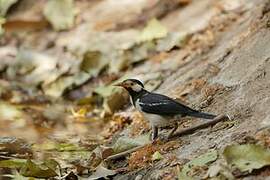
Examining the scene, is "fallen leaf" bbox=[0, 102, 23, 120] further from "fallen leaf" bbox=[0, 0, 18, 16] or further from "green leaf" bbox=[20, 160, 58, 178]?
"green leaf" bbox=[20, 160, 58, 178]

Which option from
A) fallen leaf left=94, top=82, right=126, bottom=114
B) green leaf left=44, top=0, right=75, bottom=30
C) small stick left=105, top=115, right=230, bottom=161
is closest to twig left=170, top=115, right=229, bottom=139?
small stick left=105, top=115, right=230, bottom=161

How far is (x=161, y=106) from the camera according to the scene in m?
5.73

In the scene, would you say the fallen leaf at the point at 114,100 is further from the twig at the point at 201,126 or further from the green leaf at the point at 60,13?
the twig at the point at 201,126

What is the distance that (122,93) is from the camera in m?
8.37

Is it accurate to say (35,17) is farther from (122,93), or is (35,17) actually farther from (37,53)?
(122,93)

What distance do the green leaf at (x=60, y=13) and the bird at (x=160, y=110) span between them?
444 centimetres

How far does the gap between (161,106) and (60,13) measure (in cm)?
517

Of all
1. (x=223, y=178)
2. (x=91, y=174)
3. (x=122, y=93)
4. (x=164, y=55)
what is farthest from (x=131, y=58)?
(x=223, y=178)

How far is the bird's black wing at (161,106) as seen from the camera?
18.5ft

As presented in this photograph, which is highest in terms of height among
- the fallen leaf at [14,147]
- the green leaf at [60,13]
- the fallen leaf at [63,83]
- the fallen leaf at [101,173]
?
the fallen leaf at [101,173]

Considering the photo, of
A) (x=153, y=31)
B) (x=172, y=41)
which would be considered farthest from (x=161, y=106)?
(x=153, y=31)

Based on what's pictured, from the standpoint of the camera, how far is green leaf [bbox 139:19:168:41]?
9609 millimetres

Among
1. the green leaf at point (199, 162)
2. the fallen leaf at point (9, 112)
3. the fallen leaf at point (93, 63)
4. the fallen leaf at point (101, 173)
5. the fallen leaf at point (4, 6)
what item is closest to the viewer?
the green leaf at point (199, 162)

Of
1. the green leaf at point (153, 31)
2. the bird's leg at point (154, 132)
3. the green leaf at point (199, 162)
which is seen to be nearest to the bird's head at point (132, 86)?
the bird's leg at point (154, 132)
